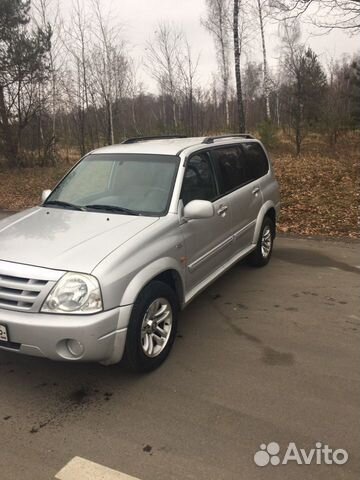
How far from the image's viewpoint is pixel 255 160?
5.72 m

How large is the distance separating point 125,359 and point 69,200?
1.81m

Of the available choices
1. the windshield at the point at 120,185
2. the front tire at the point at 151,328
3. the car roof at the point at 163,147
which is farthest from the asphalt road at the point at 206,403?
the car roof at the point at 163,147

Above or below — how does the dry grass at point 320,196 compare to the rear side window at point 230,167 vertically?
below

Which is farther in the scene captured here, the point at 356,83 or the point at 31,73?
the point at 356,83

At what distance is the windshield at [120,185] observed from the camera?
3.86 metres

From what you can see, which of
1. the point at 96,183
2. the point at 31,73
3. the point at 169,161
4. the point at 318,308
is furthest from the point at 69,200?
the point at 31,73

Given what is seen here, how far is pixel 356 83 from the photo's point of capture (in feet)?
67.2

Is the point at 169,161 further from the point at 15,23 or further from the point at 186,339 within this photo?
the point at 15,23

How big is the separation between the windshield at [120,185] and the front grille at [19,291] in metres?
1.17

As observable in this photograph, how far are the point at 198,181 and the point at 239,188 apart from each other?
0.93m

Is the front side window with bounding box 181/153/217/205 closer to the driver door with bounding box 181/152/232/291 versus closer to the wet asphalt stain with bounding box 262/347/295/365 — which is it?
the driver door with bounding box 181/152/232/291

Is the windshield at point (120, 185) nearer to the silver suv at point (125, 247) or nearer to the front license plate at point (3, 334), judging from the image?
the silver suv at point (125, 247)

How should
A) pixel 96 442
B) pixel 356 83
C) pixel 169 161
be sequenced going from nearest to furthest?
pixel 96 442
pixel 169 161
pixel 356 83

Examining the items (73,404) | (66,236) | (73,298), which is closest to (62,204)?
(66,236)
